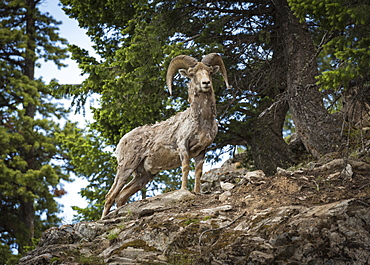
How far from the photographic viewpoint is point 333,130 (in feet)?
36.0

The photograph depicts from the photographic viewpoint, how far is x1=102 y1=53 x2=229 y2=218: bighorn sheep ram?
8.73 meters

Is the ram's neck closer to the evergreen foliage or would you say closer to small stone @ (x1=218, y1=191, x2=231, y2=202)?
small stone @ (x1=218, y1=191, x2=231, y2=202)

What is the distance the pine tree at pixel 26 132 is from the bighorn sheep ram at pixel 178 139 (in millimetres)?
10676

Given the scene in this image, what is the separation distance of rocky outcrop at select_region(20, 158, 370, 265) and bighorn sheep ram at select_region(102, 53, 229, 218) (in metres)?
0.88

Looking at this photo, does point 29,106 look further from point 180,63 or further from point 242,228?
point 242,228

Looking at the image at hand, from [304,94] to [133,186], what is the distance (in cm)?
467

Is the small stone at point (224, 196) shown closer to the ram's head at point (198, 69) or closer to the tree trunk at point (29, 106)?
the ram's head at point (198, 69)

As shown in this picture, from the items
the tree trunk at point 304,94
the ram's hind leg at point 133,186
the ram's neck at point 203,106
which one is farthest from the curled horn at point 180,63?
the tree trunk at point 304,94

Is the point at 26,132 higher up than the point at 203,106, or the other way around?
the point at 26,132

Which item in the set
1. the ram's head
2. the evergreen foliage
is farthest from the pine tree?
the ram's head

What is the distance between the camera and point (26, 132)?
21.2 m

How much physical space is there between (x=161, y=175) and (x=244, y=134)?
4.56 meters

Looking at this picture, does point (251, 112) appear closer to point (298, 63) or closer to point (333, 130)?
point (298, 63)

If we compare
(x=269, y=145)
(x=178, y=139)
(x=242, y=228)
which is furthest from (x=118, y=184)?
(x=269, y=145)
